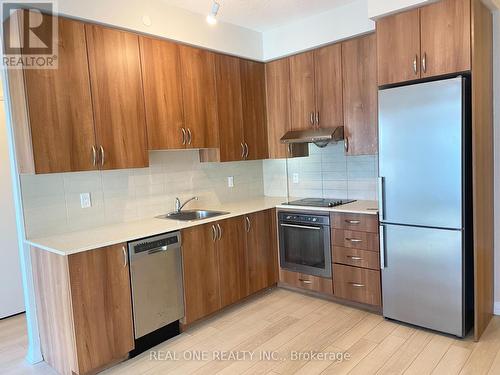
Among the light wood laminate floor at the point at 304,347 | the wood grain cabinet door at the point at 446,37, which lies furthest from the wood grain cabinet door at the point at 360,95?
the light wood laminate floor at the point at 304,347

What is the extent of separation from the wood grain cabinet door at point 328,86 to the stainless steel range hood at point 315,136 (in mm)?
72

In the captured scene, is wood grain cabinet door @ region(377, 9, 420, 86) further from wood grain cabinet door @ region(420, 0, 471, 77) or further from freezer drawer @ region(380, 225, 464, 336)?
freezer drawer @ region(380, 225, 464, 336)

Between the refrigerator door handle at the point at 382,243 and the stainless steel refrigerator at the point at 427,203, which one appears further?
the refrigerator door handle at the point at 382,243

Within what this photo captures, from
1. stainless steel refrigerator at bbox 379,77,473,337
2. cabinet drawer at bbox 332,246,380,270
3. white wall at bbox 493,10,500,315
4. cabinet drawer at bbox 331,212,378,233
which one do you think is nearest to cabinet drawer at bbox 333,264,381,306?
cabinet drawer at bbox 332,246,380,270

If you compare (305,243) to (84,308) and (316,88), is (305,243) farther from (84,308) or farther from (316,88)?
(84,308)

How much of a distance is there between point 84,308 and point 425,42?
2.90 meters

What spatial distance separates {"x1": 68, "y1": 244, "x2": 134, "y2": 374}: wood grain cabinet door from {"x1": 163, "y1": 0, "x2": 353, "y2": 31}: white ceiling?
2.03 m

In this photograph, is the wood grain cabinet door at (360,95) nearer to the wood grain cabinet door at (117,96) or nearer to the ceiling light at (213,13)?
the ceiling light at (213,13)

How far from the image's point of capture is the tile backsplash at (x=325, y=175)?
3564 millimetres

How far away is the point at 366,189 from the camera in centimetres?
357

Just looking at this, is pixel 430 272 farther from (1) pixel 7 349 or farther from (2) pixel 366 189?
(1) pixel 7 349

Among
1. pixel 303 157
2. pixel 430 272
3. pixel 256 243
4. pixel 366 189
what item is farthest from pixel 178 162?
pixel 430 272

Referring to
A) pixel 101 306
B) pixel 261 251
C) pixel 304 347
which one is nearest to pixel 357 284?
pixel 304 347

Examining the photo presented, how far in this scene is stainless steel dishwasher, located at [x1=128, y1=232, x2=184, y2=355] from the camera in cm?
257
